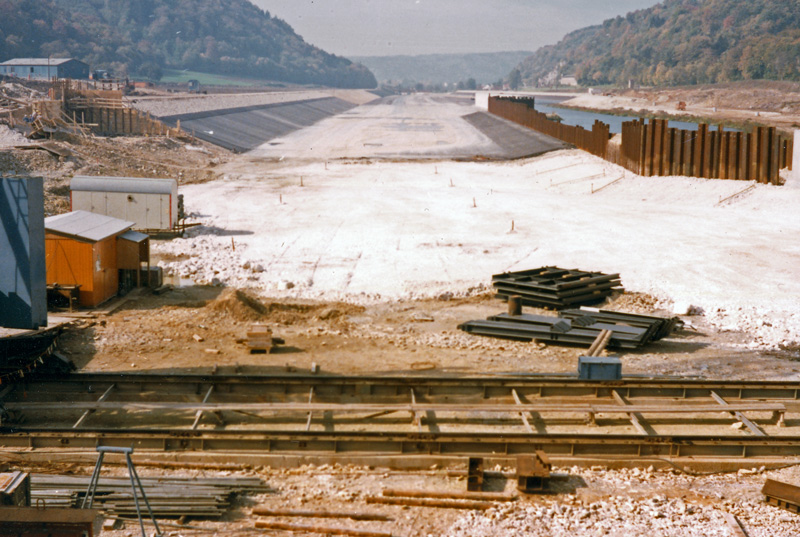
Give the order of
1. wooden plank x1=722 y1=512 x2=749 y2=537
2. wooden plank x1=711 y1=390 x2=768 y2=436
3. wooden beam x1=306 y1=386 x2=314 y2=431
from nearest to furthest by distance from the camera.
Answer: wooden plank x1=722 y1=512 x2=749 y2=537 < wooden beam x1=306 y1=386 x2=314 y2=431 < wooden plank x1=711 y1=390 x2=768 y2=436

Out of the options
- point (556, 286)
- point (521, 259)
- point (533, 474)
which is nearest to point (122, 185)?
point (521, 259)

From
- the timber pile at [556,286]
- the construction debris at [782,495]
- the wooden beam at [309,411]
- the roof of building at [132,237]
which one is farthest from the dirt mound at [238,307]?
the construction debris at [782,495]

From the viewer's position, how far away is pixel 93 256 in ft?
74.5

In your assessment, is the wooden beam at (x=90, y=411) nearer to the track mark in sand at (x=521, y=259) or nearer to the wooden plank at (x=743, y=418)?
the wooden plank at (x=743, y=418)

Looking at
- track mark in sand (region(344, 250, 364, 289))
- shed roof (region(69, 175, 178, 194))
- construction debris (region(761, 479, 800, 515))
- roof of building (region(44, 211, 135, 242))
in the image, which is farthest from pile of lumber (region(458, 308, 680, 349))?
shed roof (region(69, 175, 178, 194))

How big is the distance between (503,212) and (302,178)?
16.5 m

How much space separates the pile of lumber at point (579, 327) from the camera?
20078mm

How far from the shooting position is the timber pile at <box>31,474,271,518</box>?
37.7 ft

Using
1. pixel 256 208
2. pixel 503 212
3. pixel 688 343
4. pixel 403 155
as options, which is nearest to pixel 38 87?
pixel 403 155

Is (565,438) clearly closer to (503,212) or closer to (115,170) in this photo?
(503,212)

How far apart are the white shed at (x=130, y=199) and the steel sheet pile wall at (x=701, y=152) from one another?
26.3 m

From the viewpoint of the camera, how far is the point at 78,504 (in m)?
11.4

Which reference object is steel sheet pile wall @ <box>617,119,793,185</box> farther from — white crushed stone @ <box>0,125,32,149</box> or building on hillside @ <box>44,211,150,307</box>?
white crushed stone @ <box>0,125,32,149</box>

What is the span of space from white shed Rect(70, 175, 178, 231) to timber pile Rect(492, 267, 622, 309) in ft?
45.2
